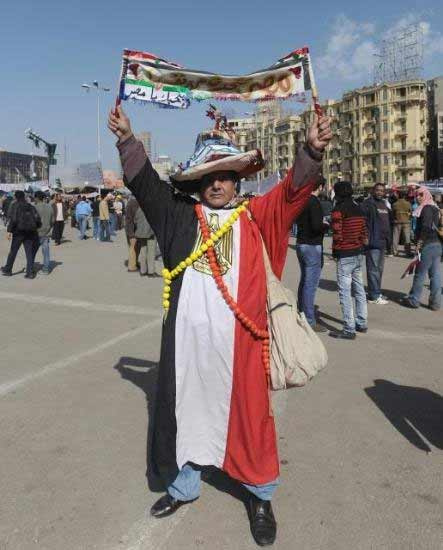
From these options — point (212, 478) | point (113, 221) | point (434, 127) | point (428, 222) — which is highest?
point (434, 127)

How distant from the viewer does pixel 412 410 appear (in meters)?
4.32

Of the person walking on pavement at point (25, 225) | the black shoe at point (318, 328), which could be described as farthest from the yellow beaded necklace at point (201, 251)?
the person walking on pavement at point (25, 225)

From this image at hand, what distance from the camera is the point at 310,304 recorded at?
6.93m

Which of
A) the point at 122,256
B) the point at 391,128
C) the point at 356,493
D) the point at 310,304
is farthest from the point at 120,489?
the point at 391,128

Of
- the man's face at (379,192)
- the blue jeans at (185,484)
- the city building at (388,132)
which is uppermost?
the city building at (388,132)

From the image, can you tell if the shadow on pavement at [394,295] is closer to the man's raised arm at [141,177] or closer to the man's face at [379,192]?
the man's face at [379,192]

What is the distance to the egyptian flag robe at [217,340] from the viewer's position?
8.98 feet

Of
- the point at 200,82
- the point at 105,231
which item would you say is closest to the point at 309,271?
the point at 200,82

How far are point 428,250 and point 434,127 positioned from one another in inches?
3993

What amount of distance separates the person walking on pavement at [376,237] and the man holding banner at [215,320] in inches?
227

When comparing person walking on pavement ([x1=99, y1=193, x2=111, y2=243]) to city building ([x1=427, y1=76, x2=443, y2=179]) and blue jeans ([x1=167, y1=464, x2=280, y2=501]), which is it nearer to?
blue jeans ([x1=167, y1=464, x2=280, y2=501])

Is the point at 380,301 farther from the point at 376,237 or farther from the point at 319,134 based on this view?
the point at 319,134

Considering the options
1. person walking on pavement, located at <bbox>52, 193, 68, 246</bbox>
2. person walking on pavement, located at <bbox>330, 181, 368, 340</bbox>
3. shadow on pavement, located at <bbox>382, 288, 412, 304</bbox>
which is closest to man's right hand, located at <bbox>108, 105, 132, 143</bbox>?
person walking on pavement, located at <bbox>330, 181, 368, 340</bbox>

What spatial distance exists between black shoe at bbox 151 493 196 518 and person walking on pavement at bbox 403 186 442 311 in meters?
6.38
